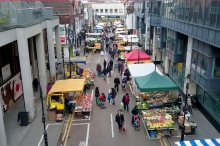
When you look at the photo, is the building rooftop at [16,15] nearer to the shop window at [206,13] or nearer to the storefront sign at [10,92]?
the storefront sign at [10,92]

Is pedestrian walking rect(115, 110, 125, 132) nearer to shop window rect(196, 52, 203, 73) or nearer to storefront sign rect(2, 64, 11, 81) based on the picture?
shop window rect(196, 52, 203, 73)

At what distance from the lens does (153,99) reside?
60.3ft

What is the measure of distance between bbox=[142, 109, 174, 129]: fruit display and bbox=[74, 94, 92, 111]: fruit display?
13.4 feet

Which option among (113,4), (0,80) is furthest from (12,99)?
(113,4)

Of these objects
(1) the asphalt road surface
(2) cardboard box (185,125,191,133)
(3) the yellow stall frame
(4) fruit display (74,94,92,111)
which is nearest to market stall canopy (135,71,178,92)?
(1) the asphalt road surface

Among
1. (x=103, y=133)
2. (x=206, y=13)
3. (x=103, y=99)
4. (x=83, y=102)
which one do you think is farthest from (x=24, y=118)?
(x=206, y=13)

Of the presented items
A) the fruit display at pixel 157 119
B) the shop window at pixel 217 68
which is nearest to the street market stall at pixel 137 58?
the fruit display at pixel 157 119

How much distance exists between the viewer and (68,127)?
1622 centimetres

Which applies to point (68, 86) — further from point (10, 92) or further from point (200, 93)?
point (200, 93)

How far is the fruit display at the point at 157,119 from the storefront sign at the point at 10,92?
10.2 m

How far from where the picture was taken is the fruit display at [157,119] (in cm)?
1460

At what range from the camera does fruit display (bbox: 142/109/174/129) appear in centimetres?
1460

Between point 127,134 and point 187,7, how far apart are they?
426 inches

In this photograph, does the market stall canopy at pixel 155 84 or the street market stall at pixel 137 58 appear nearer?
the market stall canopy at pixel 155 84
